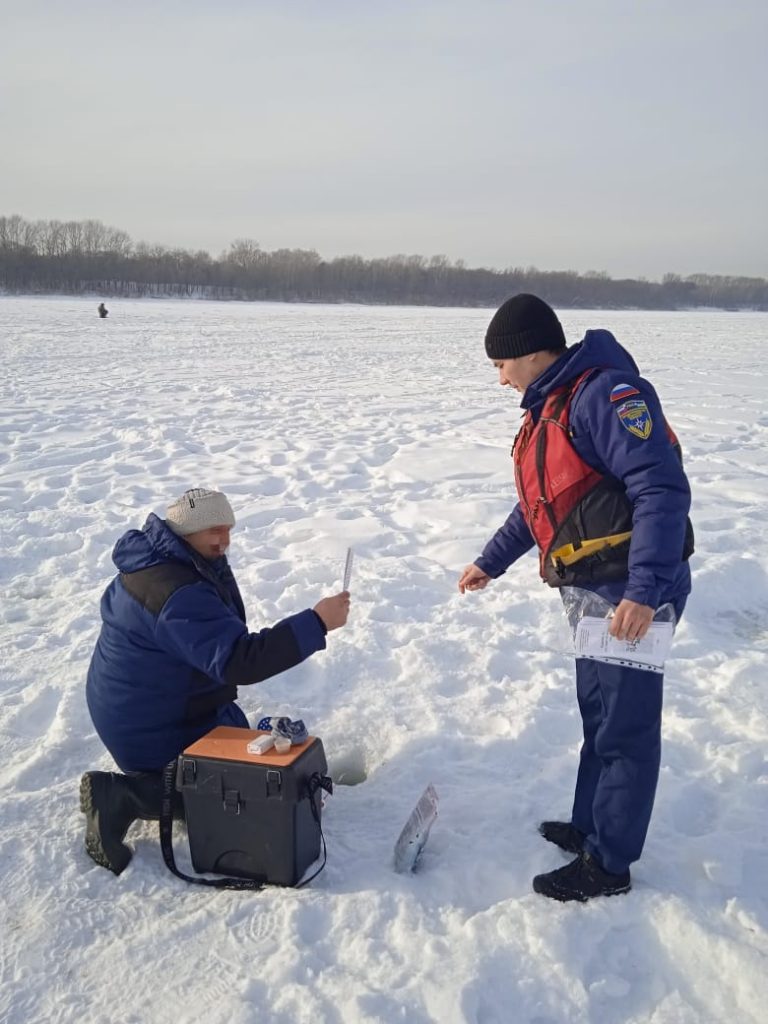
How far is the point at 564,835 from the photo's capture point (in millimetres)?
2984

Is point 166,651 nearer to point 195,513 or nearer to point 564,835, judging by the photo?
point 195,513

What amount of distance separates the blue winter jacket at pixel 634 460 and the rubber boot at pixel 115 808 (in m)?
1.82

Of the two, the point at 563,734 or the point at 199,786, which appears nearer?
the point at 199,786

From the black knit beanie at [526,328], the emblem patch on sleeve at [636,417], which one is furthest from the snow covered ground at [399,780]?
the black knit beanie at [526,328]

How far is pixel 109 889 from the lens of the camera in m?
2.73

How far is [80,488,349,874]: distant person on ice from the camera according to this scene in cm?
271

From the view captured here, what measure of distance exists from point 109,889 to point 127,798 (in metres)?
0.32

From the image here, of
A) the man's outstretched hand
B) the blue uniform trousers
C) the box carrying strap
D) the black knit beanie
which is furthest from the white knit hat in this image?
the blue uniform trousers

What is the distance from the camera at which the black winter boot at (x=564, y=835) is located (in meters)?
2.94

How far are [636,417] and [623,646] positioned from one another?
0.72m

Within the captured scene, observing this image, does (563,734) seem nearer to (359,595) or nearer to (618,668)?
(618,668)

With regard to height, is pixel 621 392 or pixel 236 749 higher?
pixel 621 392

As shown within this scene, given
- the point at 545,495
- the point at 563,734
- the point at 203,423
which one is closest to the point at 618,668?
the point at 545,495

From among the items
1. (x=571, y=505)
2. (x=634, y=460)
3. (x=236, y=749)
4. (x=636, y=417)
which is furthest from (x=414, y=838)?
(x=636, y=417)
